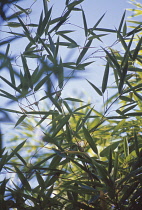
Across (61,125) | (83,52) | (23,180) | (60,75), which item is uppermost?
(83,52)

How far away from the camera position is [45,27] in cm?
136

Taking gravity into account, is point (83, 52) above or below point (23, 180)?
above

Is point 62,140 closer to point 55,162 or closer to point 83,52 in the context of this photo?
point 55,162

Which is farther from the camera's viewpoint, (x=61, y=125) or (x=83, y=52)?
(x=83, y=52)

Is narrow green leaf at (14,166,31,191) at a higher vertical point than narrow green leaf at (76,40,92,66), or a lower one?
lower

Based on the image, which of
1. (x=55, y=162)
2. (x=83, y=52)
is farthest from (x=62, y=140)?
(x=83, y=52)

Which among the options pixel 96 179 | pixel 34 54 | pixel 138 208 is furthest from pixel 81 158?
pixel 34 54

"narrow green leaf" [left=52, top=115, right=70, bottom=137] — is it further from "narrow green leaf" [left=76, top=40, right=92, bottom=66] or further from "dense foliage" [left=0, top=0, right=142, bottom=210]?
"narrow green leaf" [left=76, top=40, right=92, bottom=66]

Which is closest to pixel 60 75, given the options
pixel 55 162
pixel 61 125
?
pixel 61 125

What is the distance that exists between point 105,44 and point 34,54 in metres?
0.26

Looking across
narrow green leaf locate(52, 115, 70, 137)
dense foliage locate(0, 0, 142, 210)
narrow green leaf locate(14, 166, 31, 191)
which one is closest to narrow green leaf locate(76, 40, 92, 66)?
dense foliage locate(0, 0, 142, 210)

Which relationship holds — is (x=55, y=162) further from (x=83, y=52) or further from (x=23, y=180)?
(x=83, y=52)

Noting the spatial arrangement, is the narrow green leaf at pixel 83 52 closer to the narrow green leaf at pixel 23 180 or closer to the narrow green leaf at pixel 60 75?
the narrow green leaf at pixel 60 75

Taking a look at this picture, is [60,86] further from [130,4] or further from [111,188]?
[130,4]
